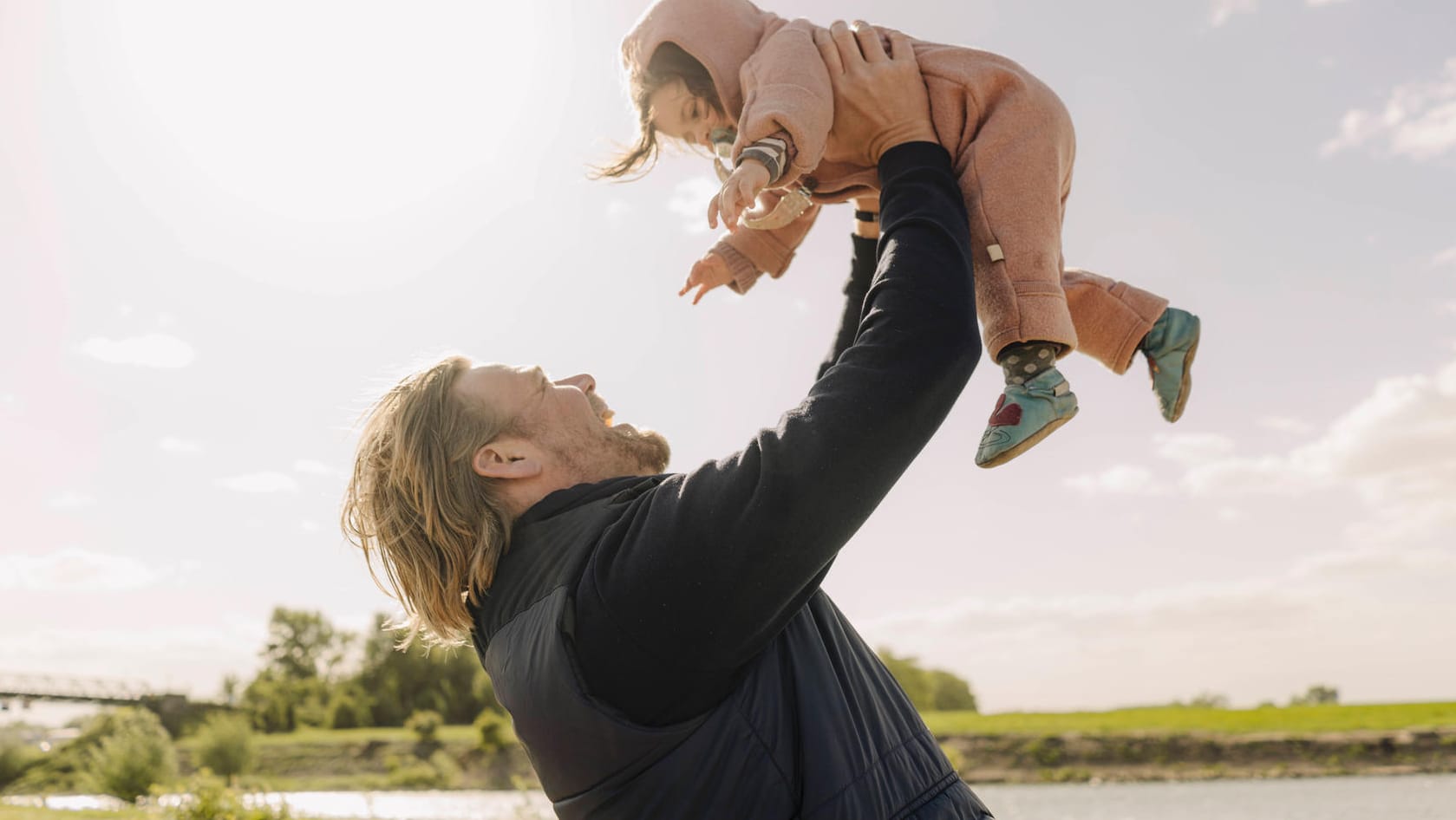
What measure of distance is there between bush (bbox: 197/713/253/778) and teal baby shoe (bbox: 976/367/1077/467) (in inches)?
1089

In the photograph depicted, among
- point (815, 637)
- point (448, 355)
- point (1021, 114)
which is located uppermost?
point (1021, 114)

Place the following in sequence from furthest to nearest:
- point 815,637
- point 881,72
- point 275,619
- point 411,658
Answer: point 275,619 < point 411,658 < point 881,72 < point 815,637

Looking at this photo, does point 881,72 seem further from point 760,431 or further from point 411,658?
point 411,658

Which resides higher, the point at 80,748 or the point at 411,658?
the point at 411,658

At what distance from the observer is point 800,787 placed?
1628mm

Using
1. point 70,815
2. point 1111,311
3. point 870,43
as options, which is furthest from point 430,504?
point 70,815

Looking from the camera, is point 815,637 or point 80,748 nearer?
point 815,637

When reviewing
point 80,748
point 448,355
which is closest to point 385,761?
point 80,748

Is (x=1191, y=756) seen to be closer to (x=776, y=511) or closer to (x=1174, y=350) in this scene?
(x=1174, y=350)

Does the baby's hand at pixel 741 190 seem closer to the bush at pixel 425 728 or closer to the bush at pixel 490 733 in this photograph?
the bush at pixel 490 733

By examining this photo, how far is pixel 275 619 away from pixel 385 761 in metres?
22.0

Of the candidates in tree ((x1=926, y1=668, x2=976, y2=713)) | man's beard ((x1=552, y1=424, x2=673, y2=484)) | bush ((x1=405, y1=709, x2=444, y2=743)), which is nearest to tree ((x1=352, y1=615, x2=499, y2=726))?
bush ((x1=405, y1=709, x2=444, y2=743))

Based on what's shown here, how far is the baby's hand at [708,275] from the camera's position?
9.13 feet

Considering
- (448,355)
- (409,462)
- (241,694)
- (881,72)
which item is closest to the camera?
(881,72)
